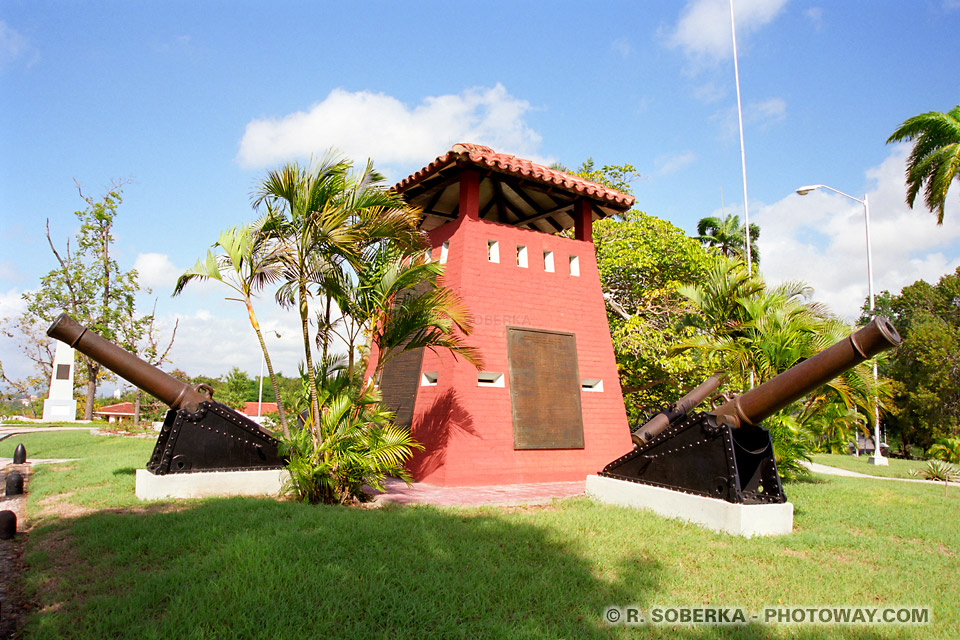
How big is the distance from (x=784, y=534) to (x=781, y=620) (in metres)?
2.42

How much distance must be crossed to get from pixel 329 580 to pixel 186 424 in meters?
4.37

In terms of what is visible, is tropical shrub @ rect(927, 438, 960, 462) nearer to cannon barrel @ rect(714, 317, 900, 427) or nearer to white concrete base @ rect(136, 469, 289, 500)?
cannon barrel @ rect(714, 317, 900, 427)

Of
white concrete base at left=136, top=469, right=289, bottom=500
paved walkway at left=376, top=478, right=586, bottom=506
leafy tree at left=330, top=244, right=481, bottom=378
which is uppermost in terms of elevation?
leafy tree at left=330, top=244, right=481, bottom=378

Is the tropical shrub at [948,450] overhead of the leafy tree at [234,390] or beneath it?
beneath

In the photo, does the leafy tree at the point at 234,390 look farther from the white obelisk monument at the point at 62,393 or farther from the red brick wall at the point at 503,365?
the red brick wall at the point at 503,365

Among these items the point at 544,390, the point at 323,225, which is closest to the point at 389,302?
the point at 323,225

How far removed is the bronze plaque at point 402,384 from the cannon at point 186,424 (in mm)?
2600

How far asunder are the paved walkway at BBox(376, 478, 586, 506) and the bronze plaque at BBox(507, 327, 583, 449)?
0.76m

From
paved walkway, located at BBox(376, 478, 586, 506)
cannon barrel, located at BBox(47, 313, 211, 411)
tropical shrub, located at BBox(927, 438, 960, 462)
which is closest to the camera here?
cannon barrel, located at BBox(47, 313, 211, 411)

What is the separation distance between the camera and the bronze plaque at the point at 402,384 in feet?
32.3

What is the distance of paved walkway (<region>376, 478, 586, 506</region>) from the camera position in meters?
7.41

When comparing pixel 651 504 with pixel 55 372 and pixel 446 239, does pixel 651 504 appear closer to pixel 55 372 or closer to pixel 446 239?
pixel 446 239

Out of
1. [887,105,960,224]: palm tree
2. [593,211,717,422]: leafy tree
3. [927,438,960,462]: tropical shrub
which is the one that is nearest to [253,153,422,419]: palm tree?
[593,211,717,422]: leafy tree

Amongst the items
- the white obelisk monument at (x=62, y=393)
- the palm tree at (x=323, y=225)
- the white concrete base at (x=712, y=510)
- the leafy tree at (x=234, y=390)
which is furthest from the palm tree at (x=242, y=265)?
the white obelisk monument at (x=62, y=393)
